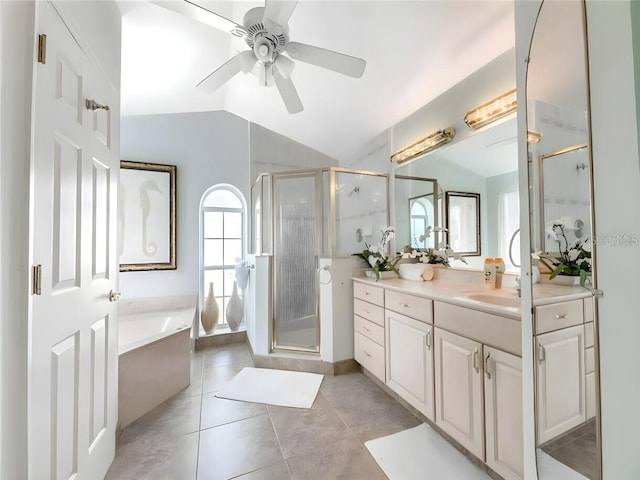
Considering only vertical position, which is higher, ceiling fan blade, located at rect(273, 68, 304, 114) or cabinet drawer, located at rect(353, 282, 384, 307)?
ceiling fan blade, located at rect(273, 68, 304, 114)

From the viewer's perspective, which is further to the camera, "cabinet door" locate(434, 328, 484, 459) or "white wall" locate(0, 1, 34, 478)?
"cabinet door" locate(434, 328, 484, 459)

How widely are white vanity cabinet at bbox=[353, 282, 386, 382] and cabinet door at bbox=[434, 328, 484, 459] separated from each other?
59cm

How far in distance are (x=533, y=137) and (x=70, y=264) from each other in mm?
1861

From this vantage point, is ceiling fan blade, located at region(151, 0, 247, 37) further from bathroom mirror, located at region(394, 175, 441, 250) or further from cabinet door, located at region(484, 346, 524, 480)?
cabinet door, located at region(484, 346, 524, 480)

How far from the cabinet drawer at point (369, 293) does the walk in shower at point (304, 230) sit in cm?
39

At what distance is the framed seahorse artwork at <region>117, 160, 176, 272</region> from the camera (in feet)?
9.64

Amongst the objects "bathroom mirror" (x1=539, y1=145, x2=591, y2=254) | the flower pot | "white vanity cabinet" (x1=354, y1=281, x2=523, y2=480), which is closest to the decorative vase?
the flower pot

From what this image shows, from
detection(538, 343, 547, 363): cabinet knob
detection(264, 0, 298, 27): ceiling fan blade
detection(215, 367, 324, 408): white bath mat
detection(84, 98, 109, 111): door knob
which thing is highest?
detection(264, 0, 298, 27): ceiling fan blade

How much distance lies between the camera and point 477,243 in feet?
6.68

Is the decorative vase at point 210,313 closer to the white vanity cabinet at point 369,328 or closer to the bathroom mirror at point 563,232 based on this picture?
the white vanity cabinet at point 369,328

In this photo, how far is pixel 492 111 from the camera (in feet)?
5.79

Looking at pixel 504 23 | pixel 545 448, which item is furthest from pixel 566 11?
pixel 545 448

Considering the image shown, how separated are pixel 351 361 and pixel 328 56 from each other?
2.50 metres

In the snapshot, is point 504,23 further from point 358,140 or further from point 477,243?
point 358,140
